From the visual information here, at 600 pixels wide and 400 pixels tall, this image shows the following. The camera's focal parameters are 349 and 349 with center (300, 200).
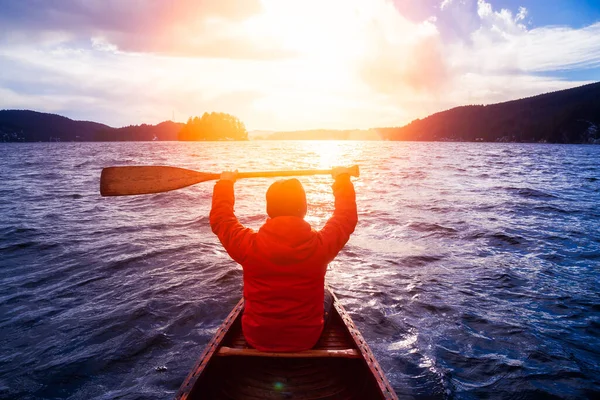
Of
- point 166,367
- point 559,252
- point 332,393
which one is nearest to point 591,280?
point 559,252

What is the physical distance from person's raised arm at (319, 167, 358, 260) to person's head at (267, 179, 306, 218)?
0.41m

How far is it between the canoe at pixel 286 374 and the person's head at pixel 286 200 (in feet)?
5.07

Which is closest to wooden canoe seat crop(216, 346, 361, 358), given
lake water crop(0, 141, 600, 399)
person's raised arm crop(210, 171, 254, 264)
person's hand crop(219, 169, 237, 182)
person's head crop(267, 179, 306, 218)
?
person's raised arm crop(210, 171, 254, 264)

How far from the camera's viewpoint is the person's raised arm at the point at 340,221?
139 inches

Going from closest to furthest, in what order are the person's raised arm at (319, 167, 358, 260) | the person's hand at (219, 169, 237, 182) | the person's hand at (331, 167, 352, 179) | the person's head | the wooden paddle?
the person's head
the person's raised arm at (319, 167, 358, 260)
the person's hand at (219, 169, 237, 182)
the person's hand at (331, 167, 352, 179)
the wooden paddle

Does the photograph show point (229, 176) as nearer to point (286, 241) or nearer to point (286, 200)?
point (286, 200)

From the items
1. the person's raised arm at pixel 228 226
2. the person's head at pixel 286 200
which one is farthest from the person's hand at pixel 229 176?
the person's head at pixel 286 200

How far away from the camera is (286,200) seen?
3307 mm

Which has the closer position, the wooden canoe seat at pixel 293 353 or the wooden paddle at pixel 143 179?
the wooden canoe seat at pixel 293 353

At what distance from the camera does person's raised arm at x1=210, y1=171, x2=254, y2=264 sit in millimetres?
3418

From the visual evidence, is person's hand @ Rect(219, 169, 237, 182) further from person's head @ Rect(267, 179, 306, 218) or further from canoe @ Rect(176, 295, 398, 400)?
canoe @ Rect(176, 295, 398, 400)

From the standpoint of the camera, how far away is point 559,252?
1166cm

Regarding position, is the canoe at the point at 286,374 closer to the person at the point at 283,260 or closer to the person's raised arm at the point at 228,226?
the person at the point at 283,260

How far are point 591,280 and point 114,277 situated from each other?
12965 mm
